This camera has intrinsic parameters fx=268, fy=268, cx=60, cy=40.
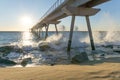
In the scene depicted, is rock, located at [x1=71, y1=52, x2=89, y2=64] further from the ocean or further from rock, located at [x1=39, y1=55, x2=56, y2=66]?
rock, located at [x1=39, y1=55, x2=56, y2=66]

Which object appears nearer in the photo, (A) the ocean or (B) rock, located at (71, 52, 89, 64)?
(B) rock, located at (71, 52, 89, 64)

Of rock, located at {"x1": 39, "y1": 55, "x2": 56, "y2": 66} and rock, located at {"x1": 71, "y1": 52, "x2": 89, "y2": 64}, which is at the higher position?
rock, located at {"x1": 71, "y1": 52, "x2": 89, "y2": 64}

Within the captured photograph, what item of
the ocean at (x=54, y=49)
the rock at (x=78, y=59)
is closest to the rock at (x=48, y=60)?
the ocean at (x=54, y=49)

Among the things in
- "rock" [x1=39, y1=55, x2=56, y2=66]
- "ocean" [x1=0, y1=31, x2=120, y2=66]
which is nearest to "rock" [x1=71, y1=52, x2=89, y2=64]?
"ocean" [x1=0, y1=31, x2=120, y2=66]

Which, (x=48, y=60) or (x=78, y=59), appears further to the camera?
(x=48, y=60)

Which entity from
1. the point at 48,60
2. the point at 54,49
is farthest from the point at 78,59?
the point at 54,49

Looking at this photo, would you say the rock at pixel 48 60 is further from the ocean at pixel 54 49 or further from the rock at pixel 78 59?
the rock at pixel 78 59

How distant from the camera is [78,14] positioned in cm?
2483

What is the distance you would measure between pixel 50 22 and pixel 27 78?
39.8 m

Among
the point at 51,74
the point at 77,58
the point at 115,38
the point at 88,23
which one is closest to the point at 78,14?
the point at 88,23

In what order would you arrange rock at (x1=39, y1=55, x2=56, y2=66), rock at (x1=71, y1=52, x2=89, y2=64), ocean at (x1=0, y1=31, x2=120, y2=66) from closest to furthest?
rock at (x1=71, y1=52, x2=89, y2=64) < rock at (x1=39, y1=55, x2=56, y2=66) < ocean at (x1=0, y1=31, x2=120, y2=66)

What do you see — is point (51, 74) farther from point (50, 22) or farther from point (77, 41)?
point (50, 22)

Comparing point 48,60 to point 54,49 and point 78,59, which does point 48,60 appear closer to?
point 78,59

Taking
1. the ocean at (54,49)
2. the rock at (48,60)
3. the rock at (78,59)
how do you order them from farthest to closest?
1. the ocean at (54,49)
2. the rock at (48,60)
3. the rock at (78,59)
